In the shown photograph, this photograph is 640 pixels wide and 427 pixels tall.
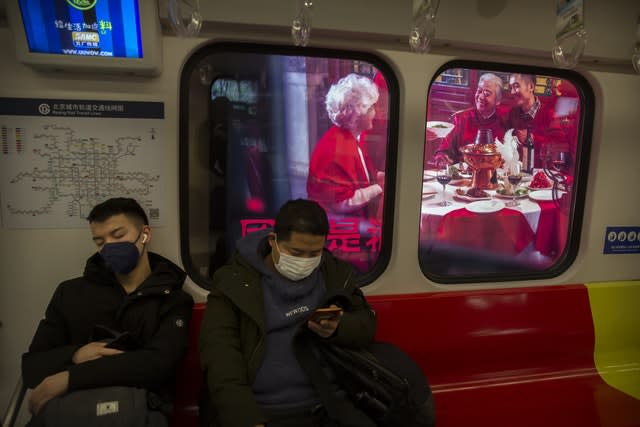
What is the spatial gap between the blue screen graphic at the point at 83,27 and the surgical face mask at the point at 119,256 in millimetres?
919

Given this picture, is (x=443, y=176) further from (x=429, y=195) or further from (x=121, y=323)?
(x=121, y=323)

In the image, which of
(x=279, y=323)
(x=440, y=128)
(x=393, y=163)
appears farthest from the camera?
(x=440, y=128)

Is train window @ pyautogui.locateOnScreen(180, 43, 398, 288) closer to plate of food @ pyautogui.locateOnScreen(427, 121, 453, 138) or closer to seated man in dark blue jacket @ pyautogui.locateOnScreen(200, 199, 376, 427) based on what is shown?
plate of food @ pyautogui.locateOnScreen(427, 121, 453, 138)

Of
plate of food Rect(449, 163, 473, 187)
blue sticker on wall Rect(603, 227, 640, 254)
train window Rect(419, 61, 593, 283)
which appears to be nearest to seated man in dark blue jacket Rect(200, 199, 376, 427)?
train window Rect(419, 61, 593, 283)

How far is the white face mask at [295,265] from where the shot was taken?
167 cm

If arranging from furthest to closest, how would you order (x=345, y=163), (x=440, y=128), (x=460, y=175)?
(x=460, y=175), (x=440, y=128), (x=345, y=163)

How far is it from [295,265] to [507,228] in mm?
2085

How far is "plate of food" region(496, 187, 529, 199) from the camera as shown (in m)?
3.00

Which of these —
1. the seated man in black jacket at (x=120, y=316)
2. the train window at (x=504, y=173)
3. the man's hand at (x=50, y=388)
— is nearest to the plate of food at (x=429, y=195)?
the train window at (x=504, y=173)

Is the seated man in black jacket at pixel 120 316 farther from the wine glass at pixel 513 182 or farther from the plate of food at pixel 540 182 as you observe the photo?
the plate of food at pixel 540 182

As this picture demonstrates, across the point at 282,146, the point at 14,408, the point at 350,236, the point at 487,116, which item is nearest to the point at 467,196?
the point at 487,116

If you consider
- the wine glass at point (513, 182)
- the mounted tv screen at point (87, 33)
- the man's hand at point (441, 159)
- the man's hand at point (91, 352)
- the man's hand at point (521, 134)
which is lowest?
the man's hand at point (91, 352)

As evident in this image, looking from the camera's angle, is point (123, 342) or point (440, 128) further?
point (440, 128)

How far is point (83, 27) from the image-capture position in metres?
1.87
